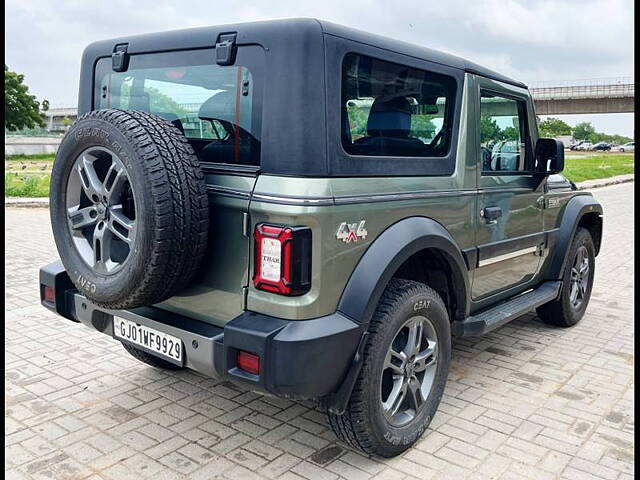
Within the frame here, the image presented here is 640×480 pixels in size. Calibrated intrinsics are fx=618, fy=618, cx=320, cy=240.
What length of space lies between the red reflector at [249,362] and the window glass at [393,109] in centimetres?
100

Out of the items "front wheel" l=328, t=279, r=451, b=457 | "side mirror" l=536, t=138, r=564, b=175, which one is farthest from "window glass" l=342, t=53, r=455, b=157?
"side mirror" l=536, t=138, r=564, b=175

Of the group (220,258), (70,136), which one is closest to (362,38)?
(220,258)

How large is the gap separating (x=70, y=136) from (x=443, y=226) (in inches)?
76.0

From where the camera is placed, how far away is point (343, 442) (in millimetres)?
3143

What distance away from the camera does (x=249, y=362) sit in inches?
102

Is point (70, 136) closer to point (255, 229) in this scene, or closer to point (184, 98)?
point (184, 98)

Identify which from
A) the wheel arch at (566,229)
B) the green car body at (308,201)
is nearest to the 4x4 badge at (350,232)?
the green car body at (308,201)

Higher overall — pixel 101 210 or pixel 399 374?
pixel 101 210

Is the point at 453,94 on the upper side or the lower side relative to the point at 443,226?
upper

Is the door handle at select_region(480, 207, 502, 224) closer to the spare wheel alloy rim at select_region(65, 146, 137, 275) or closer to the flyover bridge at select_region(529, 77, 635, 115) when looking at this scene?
the spare wheel alloy rim at select_region(65, 146, 137, 275)

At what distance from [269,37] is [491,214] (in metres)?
1.85

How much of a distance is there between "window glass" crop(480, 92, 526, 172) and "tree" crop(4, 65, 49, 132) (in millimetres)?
59963

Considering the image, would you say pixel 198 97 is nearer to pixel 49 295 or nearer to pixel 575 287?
pixel 49 295

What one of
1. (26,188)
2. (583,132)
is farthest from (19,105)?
(583,132)
